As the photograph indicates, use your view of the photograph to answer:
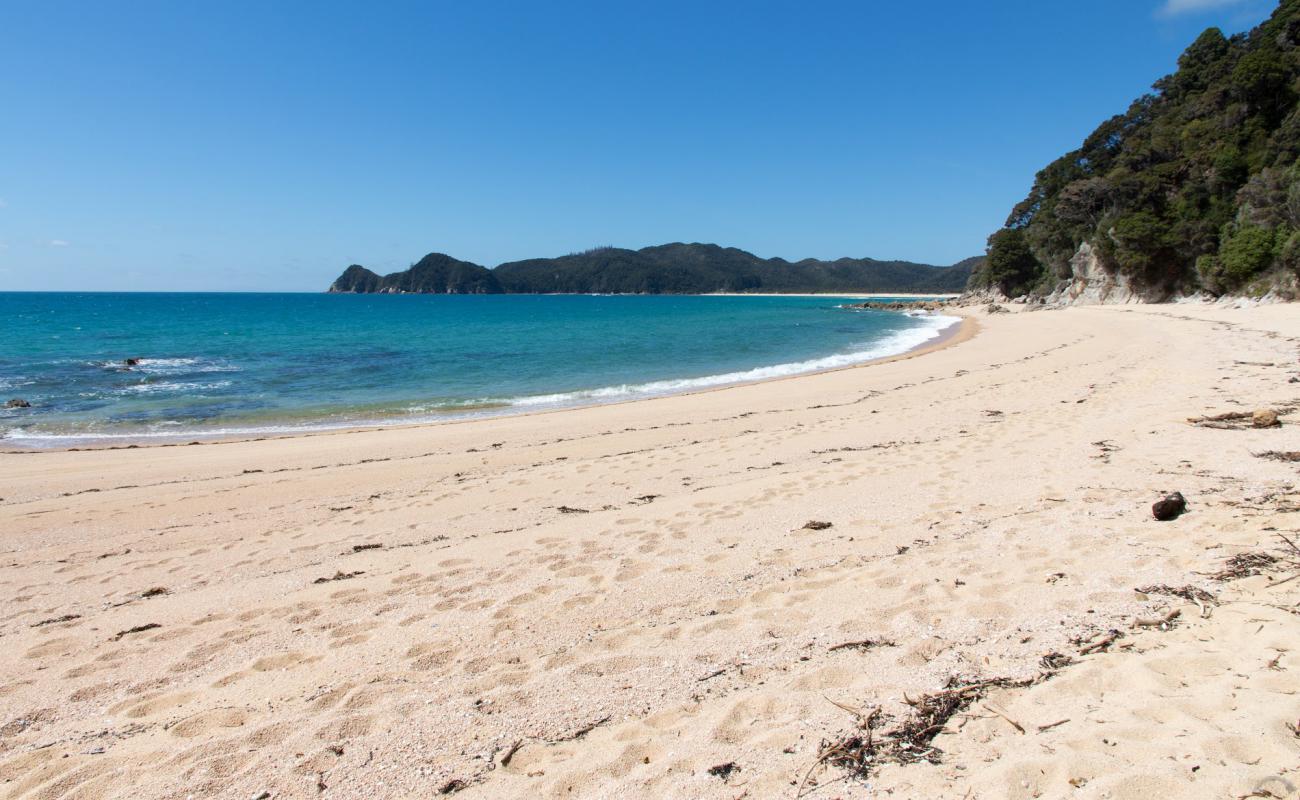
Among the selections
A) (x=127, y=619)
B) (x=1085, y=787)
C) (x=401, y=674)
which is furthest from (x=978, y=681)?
(x=127, y=619)

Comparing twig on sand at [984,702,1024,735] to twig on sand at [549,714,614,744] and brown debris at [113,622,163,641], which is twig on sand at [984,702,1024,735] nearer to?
twig on sand at [549,714,614,744]

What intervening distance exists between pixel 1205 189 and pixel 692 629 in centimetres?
5531

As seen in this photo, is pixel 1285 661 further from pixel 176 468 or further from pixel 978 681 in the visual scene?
pixel 176 468

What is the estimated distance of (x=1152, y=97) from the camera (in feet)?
220

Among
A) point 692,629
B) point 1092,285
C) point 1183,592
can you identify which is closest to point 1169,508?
point 1183,592

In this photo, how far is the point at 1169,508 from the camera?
4836 mm

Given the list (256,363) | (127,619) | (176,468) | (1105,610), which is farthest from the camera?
(256,363)

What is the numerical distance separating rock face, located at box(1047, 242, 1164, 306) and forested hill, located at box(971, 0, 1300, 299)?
21cm

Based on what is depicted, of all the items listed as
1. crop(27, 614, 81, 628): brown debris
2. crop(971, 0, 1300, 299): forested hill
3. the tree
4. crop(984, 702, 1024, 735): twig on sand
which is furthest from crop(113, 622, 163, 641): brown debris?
the tree

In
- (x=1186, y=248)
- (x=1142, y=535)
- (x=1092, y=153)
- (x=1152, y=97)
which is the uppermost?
(x=1152, y=97)

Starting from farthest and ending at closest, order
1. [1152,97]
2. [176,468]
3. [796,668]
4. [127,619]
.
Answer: [1152,97]
[176,468]
[127,619]
[796,668]

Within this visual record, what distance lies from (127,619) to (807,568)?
500 cm

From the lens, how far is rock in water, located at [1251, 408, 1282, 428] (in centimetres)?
743

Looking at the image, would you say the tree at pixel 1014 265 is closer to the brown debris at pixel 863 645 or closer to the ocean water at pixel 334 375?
the ocean water at pixel 334 375
